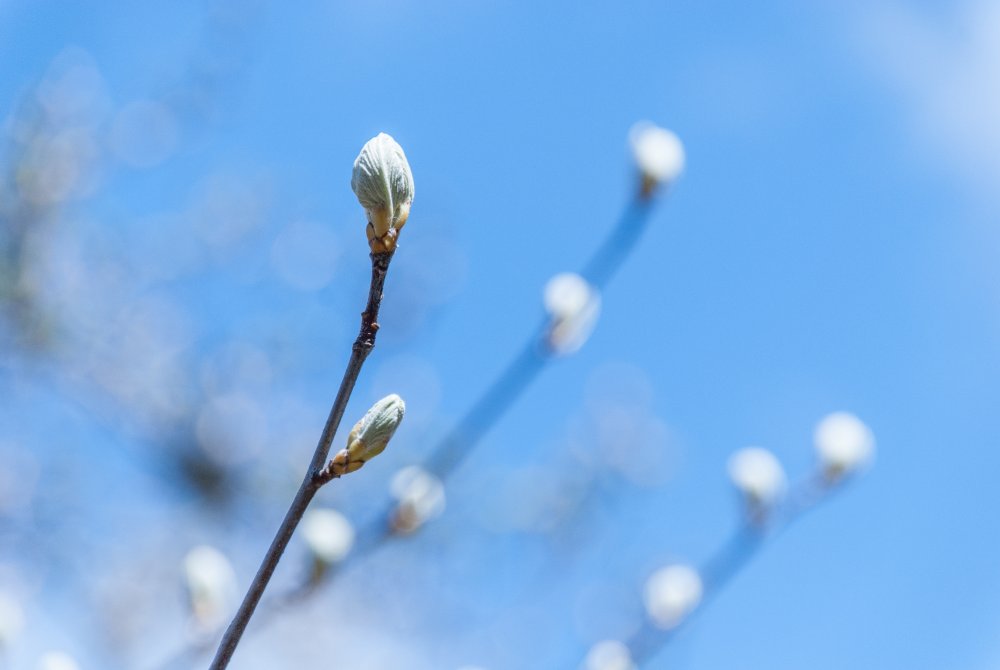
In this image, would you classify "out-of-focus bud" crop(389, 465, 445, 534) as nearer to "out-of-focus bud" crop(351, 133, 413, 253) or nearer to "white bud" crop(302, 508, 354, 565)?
"white bud" crop(302, 508, 354, 565)

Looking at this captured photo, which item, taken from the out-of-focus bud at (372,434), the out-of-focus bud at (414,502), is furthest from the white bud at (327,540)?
the out-of-focus bud at (372,434)

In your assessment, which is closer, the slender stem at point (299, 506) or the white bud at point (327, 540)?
the slender stem at point (299, 506)

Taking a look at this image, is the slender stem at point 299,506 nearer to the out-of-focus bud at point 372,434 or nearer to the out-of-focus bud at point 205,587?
the out-of-focus bud at point 372,434

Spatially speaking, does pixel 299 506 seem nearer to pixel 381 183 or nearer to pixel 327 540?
pixel 381 183

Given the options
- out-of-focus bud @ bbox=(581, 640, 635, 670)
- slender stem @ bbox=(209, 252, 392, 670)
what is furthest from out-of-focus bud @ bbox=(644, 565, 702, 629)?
slender stem @ bbox=(209, 252, 392, 670)

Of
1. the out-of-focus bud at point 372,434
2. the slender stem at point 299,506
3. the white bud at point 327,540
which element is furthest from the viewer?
the white bud at point 327,540

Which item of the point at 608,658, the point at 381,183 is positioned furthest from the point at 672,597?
the point at 381,183

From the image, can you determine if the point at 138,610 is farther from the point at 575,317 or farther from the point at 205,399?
the point at 575,317

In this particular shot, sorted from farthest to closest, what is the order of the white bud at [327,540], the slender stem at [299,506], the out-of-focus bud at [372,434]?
the white bud at [327,540]
the out-of-focus bud at [372,434]
the slender stem at [299,506]

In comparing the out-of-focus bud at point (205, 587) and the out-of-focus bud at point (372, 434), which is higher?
the out-of-focus bud at point (205, 587)
